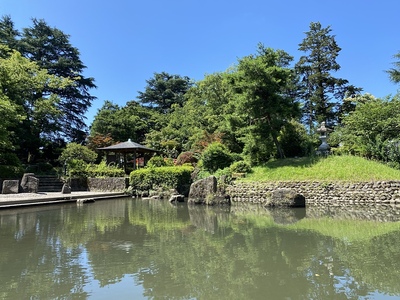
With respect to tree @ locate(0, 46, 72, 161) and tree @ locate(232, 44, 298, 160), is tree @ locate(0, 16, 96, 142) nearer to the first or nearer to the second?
tree @ locate(0, 46, 72, 161)

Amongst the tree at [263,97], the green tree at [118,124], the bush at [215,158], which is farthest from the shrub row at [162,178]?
the green tree at [118,124]

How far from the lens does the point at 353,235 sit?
6285 millimetres

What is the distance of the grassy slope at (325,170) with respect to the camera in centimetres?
1245

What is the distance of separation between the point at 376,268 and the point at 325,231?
265 centimetres

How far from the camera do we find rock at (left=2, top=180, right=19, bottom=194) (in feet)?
49.9

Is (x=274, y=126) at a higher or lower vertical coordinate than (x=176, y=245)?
higher

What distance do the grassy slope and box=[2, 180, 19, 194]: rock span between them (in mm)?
12076

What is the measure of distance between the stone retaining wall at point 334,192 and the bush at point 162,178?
139 inches

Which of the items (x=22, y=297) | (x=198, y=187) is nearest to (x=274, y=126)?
(x=198, y=187)

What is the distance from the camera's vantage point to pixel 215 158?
16.4 metres

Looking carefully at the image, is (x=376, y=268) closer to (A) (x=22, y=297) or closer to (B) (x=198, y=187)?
(A) (x=22, y=297)

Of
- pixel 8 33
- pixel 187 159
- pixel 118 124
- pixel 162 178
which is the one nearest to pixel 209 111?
pixel 187 159

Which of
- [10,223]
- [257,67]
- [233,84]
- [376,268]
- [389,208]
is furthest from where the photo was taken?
[233,84]

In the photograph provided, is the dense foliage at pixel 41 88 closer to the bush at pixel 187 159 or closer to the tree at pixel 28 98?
the tree at pixel 28 98
